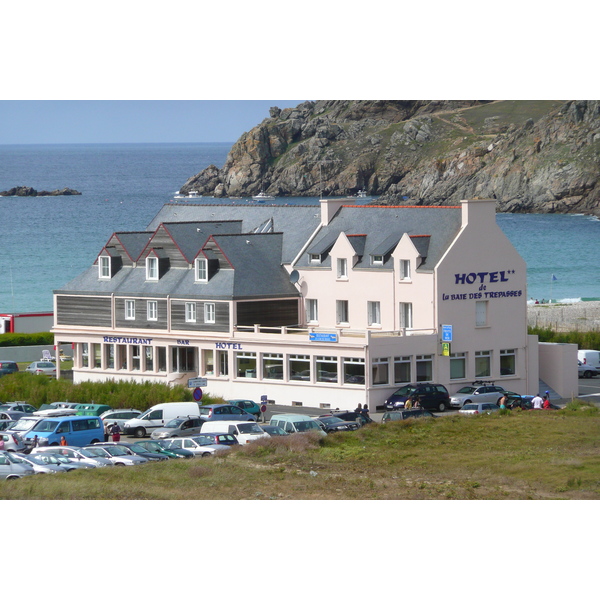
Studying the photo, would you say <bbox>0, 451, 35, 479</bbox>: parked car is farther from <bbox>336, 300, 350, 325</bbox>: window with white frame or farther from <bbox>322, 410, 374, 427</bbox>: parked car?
<bbox>336, 300, 350, 325</bbox>: window with white frame

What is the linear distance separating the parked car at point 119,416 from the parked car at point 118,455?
939 cm

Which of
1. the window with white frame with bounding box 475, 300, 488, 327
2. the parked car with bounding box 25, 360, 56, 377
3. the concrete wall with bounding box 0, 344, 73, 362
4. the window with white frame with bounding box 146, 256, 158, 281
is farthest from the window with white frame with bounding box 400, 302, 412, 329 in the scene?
the concrete wall with bounding box 0, 344, 73, 362

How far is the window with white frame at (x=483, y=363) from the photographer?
237 feet

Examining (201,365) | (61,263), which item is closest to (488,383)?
(201,365)

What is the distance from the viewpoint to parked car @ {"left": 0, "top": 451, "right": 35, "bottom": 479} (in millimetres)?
49500

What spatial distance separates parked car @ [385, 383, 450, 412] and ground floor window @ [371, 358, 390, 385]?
95 cm

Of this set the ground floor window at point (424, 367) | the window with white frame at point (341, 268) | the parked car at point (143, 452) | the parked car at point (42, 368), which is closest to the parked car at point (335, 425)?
the parked car at point (143, 452)

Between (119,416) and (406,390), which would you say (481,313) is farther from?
(119,416)

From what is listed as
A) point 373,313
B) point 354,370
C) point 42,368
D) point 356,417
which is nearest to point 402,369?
point 354,370

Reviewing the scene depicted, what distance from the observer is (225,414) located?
211ft

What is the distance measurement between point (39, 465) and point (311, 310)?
28629 mm

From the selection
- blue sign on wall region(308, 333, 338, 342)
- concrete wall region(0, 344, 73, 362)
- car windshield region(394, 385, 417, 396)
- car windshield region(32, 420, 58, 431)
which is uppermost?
blue sign on wall region(308, 333, 338, 342)

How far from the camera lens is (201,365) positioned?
74500mm

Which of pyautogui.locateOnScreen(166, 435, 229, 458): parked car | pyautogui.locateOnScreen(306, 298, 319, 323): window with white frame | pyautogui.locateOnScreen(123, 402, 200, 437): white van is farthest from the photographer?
pyautogui.locateOnScreen(306, 298, 319, 323): window with white frame
